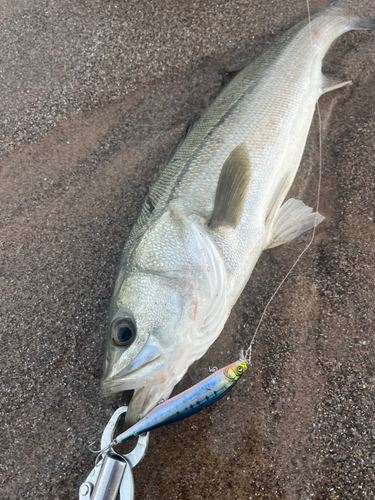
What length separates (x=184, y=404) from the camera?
1.65 m

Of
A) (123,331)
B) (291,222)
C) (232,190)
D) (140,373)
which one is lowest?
(291,222)

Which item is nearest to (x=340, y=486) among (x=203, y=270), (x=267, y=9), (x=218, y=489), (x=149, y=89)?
(x=218, y=489)

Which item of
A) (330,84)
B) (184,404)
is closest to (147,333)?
(184,404)

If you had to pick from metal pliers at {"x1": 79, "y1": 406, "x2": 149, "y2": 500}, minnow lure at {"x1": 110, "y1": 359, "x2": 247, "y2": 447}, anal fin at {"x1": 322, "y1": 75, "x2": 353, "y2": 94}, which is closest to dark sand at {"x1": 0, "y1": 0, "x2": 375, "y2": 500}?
anal fin at {"x1": 322, "y1": 75, "x2": 353, "y2": 94}

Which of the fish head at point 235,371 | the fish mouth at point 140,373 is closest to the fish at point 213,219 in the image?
the fish mouth at point 140,373

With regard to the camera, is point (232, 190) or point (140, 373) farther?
point (232, 190)

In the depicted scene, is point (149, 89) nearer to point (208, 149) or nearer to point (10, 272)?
point (208, 149)

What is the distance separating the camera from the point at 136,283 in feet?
5.89

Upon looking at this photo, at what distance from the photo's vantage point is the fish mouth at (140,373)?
5.16 feet

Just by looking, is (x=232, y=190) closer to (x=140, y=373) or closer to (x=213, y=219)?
(x=213, y=219)

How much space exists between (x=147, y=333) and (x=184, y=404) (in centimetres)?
43

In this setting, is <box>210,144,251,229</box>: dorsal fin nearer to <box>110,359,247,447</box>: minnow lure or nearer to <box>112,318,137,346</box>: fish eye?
<box>112,318,137,346</box>: fish eye

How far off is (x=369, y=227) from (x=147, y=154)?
1.97 metres

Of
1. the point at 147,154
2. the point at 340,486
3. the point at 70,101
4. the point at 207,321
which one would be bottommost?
the point at 340,486
